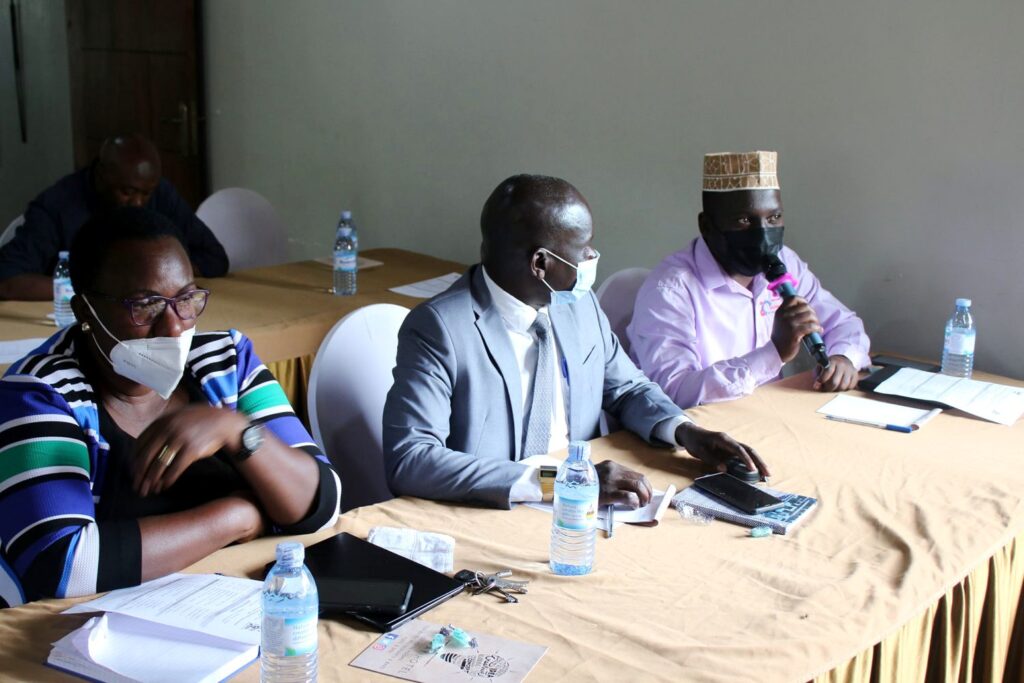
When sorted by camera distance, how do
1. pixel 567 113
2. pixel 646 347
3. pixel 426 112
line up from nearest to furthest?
pixel 646 347 < pixel 567 113 < pixel 426 112

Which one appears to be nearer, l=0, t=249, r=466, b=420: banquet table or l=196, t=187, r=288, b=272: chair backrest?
l=0, t=249, r=466, b=420: banquet table

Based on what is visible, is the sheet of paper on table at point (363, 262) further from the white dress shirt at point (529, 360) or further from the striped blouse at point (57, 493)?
the striped blouse at point (57, 493)

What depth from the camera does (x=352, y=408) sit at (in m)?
2.24

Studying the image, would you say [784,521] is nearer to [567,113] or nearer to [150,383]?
[150,383]

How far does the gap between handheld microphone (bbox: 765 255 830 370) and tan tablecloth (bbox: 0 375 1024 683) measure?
435mm

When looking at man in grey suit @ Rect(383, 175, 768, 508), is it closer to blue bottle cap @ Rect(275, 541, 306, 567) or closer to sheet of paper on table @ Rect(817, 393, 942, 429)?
sheet of paper on table @ Rect(817, 393, 942, 429)

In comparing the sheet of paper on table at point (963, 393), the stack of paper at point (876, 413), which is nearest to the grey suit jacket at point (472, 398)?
the stack of paper at point (876, 413)

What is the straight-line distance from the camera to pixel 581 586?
4.97 feet

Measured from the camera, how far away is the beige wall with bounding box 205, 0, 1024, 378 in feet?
9.66

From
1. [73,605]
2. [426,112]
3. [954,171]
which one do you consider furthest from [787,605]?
[426,112]

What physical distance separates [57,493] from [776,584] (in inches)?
44.0

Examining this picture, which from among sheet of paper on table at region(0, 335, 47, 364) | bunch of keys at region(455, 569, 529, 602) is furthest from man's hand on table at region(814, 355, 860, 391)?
sheet of paper on table at region(0, 335, 47, 364)

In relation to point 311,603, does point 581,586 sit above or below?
below

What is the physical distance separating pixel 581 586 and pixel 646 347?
128 cm
